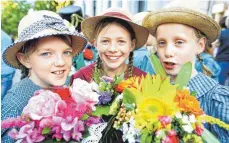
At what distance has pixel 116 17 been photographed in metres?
2.37

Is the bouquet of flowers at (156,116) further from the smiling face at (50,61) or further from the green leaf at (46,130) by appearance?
the smiling face at (50,61)

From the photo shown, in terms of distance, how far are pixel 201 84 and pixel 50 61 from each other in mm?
896

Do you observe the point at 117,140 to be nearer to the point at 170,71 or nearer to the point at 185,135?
the point at 185,135

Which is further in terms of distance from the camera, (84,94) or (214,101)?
(214,101)

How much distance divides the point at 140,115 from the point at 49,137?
1.24ft

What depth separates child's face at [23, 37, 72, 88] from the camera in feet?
Answer: 6.35

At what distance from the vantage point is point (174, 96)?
4.38 feet

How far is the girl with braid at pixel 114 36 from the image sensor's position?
2.39 m

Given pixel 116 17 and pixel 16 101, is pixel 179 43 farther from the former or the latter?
pixel 16 101

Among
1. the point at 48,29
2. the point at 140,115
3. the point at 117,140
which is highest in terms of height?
the point at 48,29

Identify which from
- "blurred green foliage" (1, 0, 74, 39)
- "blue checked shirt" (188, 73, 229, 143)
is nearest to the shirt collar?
"blue checked shirt" (188, 73, 229, 143)

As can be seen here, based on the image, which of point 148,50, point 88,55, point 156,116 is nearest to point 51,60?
point 156,116

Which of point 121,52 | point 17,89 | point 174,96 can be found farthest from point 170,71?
point 17,89

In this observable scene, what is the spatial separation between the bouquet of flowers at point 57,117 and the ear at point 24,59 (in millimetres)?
710
